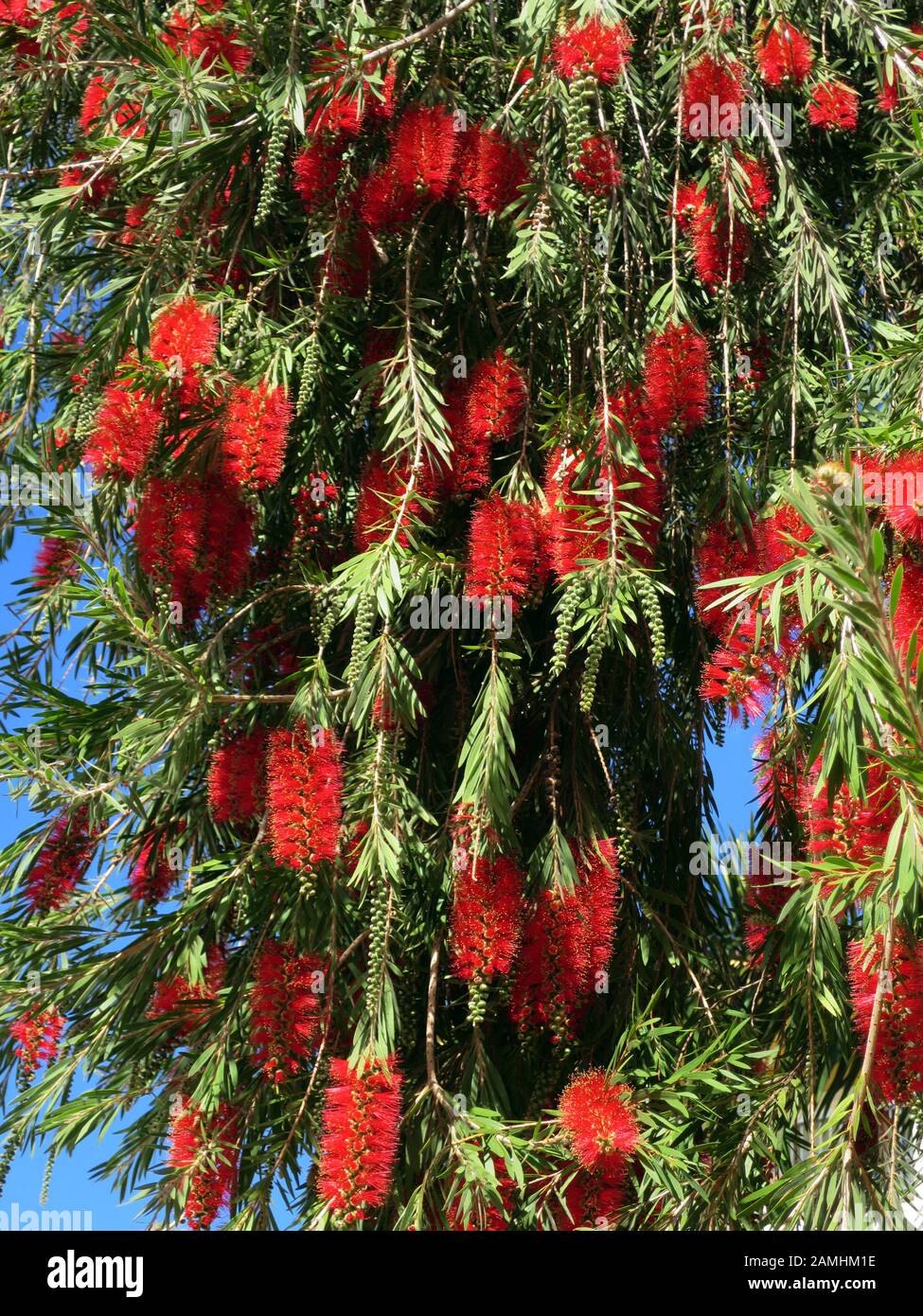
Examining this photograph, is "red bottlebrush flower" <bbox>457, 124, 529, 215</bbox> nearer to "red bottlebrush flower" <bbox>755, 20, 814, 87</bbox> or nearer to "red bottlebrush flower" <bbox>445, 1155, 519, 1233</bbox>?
"red bottlebrush flower" <bbox>755, 20, 814, 87</bbox>

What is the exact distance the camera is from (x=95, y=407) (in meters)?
3.28

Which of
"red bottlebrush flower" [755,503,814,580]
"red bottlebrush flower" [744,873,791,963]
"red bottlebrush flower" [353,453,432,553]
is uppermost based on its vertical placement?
"red bottlebrush flower" [353,453,432,553]

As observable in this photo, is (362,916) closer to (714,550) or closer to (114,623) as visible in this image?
(114,623)

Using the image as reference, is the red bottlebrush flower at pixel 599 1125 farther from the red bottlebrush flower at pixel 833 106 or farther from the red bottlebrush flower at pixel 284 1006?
the red bottlebrush flower at pixel 833 106

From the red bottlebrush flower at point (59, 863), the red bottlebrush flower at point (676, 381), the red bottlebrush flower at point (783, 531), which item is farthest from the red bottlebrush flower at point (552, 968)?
the red bottlebrush flower at point (59, 863)

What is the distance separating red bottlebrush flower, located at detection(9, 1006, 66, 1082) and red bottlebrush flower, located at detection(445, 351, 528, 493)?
1568 millimetres

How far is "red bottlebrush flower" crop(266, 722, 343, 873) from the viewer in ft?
8.58

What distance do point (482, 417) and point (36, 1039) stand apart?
69.7 inches

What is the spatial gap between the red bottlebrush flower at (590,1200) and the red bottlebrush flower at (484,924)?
17.3 inches

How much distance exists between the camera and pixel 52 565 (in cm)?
396

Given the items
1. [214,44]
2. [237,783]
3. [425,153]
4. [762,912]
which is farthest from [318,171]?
[762,912]

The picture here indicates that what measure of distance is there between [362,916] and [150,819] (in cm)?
66

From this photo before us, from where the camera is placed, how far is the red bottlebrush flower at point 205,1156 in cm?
287

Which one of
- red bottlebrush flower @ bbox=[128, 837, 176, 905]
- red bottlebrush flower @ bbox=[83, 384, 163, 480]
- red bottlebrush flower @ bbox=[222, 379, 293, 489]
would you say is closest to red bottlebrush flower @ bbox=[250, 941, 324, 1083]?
red bottlebrush flower @ bbox=[128, 837, 176, 905]
